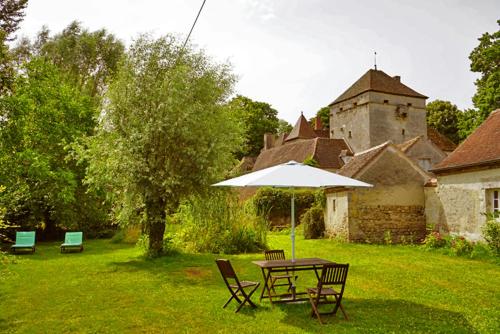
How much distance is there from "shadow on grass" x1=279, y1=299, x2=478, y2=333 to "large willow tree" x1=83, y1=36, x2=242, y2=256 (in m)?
7.68

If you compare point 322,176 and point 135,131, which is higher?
point 135,131

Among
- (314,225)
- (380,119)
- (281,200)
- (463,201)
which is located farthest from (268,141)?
(463,201)

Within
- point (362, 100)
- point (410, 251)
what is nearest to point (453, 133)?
point (362, 100)

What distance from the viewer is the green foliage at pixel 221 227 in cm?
1700

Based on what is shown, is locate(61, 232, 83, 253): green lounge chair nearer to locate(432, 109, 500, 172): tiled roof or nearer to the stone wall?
the stone wall

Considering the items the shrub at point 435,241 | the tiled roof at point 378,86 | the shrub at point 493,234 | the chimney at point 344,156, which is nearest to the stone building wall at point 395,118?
the tiled roof at point 378,86

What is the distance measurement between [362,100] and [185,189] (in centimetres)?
2892

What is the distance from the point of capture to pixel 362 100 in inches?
1571

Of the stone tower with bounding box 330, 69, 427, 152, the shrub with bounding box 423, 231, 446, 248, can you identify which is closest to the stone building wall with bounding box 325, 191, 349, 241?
the shrub with bounding box 423, 231, 446, 248

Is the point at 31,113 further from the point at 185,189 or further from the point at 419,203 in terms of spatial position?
the point at 419,203

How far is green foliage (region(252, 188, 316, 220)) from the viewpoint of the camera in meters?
27.8

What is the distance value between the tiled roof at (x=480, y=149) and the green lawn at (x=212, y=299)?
3.89m

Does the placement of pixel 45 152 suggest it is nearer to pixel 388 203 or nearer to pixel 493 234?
pixel 388 203

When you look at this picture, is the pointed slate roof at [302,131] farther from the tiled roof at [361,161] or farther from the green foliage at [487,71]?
the tiled roof at [361,161]
